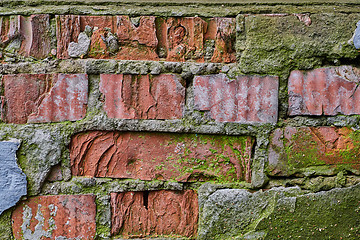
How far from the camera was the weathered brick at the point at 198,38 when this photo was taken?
900 millimetres

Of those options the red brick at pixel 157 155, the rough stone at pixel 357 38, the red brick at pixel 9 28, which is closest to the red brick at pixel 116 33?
the red brick at pixel 9 28

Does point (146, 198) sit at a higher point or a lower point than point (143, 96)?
lower

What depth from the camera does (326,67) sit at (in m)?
0.89

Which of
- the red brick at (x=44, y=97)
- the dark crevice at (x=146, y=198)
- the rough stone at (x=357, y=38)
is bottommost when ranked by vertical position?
the dark crevice at (x=146, y=198)

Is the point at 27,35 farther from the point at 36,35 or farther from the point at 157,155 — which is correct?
the point at 157,155

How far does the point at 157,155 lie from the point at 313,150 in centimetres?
50

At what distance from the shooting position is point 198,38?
904 millimetres

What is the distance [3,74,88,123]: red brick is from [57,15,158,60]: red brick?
9 centimetres

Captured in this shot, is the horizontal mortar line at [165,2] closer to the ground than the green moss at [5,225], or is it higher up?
higher up

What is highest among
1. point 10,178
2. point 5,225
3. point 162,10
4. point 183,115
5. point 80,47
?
point 162,10

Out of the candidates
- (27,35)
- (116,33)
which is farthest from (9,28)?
(116,33)

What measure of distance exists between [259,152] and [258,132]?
0.07 meters

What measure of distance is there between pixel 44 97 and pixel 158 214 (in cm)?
53

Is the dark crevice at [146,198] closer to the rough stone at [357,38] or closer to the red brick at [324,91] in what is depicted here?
the red brick at [324,91]
